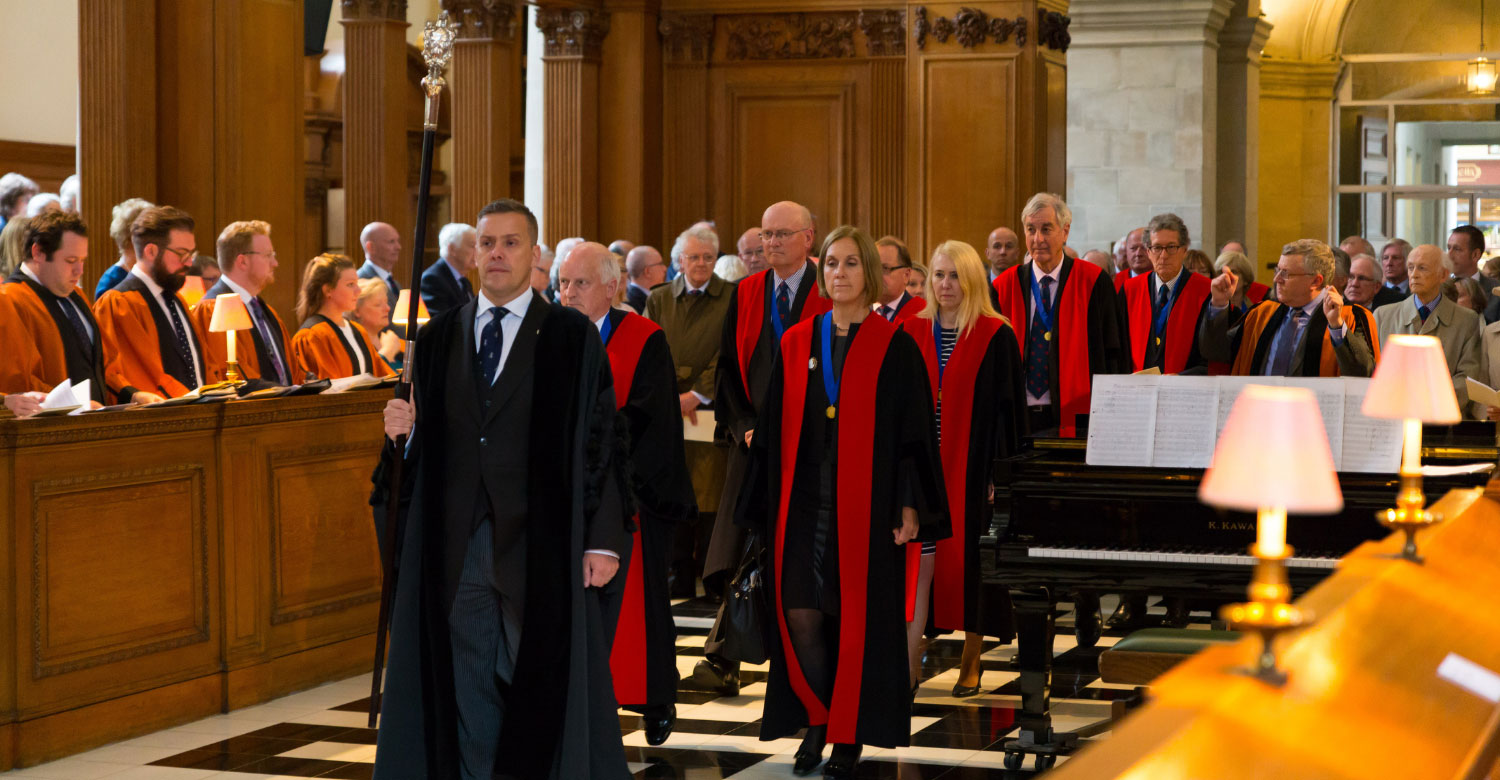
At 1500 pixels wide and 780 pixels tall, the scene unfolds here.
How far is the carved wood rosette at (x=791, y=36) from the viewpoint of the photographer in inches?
Answer: 571

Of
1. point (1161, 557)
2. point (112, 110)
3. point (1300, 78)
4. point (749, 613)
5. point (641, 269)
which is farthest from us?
point (1300, 78)

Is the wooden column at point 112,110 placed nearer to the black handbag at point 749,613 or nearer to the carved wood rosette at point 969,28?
the black handbag at point 749,613

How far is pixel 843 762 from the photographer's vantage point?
17.8ft

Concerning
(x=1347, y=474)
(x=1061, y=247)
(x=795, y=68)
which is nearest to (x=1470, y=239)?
(x=1061, y=247)

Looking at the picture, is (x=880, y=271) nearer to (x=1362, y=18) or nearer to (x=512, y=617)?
(x=512, y=617)

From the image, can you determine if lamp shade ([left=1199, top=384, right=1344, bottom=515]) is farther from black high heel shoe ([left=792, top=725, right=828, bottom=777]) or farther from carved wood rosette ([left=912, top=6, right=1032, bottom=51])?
carved wood rosette ([left=912, top=6, right=1032, bottom=51])

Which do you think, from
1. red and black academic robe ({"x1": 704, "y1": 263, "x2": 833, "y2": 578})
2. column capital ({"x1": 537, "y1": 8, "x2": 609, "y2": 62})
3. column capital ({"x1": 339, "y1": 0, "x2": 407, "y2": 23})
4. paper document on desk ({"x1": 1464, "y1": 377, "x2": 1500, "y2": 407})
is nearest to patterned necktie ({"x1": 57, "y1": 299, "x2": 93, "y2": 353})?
red and black academic robe ({"x1": 704, "y1": 263, "x2": 833, "y2": 578})

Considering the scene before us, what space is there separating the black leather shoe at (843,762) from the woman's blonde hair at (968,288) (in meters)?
1.85

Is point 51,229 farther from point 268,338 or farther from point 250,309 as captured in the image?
point 268,338

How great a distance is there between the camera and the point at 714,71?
14820 millimetres

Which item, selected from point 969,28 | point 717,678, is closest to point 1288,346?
point 717,678

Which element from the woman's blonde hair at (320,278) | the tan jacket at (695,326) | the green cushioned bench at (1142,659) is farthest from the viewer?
the tan jacket at (695,326)

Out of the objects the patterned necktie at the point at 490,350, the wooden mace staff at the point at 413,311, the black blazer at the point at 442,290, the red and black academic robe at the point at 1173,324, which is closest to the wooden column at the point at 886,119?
the red and black academic robe at the point at 1173,324

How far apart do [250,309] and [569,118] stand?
675 cm
